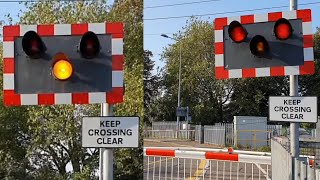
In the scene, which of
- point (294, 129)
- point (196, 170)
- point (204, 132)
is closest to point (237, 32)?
point (294, 129)

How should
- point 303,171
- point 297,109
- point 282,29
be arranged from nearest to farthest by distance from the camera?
point 303,171, point 282,29, point 297,109

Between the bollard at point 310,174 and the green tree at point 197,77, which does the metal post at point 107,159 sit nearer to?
the bollard at point 310,174

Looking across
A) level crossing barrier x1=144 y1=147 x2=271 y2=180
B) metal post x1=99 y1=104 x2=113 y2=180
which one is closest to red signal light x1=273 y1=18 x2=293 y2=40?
metal post x1=99 y1=104 x2=113 y2=180

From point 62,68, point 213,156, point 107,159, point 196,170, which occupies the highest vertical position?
point 62,68

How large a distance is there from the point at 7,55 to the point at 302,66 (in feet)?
6.91

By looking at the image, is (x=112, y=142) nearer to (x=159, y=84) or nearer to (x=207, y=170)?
(x=207, y=170)

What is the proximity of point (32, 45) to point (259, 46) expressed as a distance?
66.6 inches

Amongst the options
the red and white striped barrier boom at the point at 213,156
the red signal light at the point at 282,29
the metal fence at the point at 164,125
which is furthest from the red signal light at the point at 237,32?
the metal fence at the point at 164,125

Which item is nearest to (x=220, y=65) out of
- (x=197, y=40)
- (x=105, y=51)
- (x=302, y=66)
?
(x=302, y=66)

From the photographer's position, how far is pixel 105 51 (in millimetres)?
2779

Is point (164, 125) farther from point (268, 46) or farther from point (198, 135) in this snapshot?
point (268, 46)

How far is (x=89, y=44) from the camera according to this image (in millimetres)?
2742

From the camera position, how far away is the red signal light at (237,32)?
11.9 ft

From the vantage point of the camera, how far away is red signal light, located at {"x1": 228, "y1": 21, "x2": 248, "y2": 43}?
143 inches
